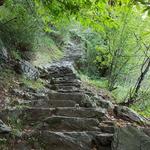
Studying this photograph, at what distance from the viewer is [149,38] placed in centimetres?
1105

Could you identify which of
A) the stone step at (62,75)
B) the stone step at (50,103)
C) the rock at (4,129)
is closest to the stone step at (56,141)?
the rock at (4,129)

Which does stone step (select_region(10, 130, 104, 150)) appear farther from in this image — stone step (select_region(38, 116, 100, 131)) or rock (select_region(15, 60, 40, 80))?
rock (select_region(15, 60, 40, 80))

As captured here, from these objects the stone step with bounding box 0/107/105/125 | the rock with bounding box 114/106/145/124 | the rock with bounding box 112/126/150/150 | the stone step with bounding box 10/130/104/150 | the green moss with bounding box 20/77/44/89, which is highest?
the rock with bounding box 112/126/150/150

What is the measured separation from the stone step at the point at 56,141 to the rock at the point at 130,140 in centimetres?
47

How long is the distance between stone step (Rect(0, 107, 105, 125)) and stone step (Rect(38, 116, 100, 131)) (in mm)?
320

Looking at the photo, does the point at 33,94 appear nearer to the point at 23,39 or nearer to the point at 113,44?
the point at 23,39

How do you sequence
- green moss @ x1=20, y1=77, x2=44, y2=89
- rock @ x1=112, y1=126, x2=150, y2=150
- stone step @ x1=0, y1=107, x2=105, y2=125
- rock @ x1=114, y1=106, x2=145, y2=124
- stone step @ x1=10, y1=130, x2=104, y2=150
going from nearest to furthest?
rock @ x1=112, y1=126, x2=150, y2=150 < stone step @ x1=10, y1=130, x2=104, y2=150 < stone step @ x1=0, y1=107, x2=105, y2=125 < rock @ x1=114, y1=106, x2=145, y2=124 < green moss @ x1=20, y1=77, x2=44, y2=89

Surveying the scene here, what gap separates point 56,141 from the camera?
5859 mm

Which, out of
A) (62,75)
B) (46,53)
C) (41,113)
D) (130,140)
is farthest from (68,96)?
(46,53)

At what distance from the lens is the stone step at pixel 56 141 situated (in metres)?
5.79

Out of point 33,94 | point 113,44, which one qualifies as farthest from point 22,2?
point 113,44

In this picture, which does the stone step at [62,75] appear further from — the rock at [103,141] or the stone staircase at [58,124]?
the rock at [103,141]

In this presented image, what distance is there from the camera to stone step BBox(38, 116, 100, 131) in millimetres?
6406

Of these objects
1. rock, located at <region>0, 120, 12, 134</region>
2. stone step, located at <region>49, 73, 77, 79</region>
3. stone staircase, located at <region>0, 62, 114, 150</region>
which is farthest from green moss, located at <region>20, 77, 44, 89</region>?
rock, located at <region>0, 120, 12, 134</region>
